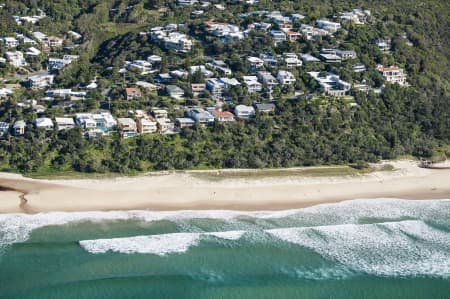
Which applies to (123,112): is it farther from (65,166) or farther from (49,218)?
(49,218)

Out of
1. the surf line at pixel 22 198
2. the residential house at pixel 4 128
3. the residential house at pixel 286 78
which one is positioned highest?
the residential house at pixel 286 78

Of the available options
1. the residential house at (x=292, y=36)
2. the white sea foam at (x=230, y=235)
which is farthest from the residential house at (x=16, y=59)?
the white sea foam at (x=230, y=235)

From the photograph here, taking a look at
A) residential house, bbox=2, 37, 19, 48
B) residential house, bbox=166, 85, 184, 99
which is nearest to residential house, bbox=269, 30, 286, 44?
residential house, bbox=166, 85, 184, 99

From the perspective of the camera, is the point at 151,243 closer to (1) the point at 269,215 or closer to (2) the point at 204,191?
(2) the point at 204,191

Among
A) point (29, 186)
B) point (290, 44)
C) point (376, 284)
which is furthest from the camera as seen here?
point (290, 44)

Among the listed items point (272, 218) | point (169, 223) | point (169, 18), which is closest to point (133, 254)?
point (169, 223)

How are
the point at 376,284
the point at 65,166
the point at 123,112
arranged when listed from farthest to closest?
1. the point at 123,112
2. the point at 65,166
3. the point at 376,284

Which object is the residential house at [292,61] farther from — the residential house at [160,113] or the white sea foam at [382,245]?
the white sea foam at [382,245]
